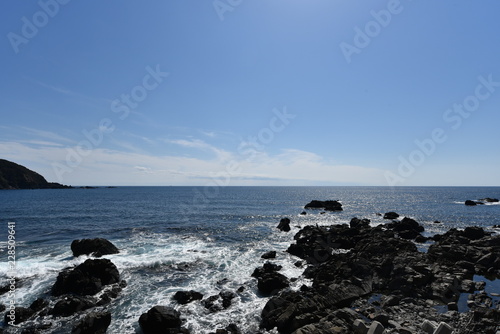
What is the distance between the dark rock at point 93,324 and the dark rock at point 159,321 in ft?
6.43

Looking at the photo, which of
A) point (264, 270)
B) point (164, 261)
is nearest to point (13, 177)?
point (164, 261)

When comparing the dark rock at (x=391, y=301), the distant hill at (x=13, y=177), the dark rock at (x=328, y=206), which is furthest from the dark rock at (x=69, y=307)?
the distant hill at (x=13, y=177)

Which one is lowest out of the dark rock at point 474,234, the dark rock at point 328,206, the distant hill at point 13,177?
the dark rock at point 328,206

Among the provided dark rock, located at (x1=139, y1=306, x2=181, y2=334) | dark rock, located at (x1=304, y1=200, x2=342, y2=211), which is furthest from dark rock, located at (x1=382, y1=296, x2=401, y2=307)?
dark rock, located at (x1=304, y1=200, x2=342, y2=211)

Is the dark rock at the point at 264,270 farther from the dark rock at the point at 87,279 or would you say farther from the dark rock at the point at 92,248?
the dark rock at the point at 92,248

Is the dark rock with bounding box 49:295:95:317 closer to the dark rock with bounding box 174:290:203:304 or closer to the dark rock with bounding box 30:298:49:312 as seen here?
the dark rock with bounding box 30:298:49:312

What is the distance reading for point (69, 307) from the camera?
16.6m

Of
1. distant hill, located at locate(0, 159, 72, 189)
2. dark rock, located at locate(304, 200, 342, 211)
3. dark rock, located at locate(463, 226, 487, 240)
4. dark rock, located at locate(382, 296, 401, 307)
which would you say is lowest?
dark rock, located at locate(304, 200, 342, 211)

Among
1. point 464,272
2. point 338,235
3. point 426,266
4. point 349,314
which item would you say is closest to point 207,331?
point 349,314

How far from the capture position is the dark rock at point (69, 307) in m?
16.4

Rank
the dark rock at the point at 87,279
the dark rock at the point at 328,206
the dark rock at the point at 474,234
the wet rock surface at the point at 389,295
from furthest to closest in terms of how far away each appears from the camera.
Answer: the dark rock at the point at 328,206
the dark rock at the point at 474,234
the dark rock at the point at 87,279
the wet rock surface at the point at 389,295

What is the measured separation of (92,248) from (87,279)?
10.6 meters

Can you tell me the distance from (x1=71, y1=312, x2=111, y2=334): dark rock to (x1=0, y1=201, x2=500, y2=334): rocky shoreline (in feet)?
0.17

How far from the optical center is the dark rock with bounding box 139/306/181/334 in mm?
14609
